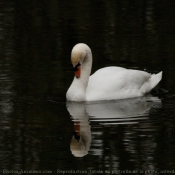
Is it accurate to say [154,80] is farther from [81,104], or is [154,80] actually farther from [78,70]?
[81,104]

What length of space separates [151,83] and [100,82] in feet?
3.95

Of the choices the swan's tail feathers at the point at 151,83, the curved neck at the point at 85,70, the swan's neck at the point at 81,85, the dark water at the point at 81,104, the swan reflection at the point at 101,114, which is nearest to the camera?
the dark water at the point at 81,104

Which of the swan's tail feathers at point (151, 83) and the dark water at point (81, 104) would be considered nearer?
the dark water at point (81, 104)

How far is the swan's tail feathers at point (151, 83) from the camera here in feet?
49.4

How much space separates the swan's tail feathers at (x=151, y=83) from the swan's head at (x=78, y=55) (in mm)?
1300

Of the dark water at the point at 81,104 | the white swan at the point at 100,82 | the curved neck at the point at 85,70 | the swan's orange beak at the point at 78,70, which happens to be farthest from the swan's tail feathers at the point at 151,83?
the swan's orange beak at the point at 78,70

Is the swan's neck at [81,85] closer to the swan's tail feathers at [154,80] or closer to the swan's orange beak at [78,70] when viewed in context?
the swan's orange beak at [78,70]

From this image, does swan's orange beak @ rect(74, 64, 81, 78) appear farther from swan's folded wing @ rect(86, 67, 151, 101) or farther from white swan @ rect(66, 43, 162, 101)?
swan's folded wing @ rect(86, 67, 151, 101)

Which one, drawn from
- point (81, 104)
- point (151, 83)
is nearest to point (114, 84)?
point (81, 104)

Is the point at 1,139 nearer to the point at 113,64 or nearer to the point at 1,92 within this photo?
the point at 1,92

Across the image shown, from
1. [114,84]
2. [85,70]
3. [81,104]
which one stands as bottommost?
[81,104]

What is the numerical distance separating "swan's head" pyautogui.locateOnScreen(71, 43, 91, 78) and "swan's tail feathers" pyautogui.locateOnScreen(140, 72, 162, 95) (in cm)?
130

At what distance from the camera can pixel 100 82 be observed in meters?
14.4

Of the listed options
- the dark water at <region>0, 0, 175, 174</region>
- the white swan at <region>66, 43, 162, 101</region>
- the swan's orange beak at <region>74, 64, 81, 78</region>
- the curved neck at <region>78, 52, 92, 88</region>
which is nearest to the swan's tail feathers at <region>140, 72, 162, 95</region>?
the white swan at <region>66, 43, 162, 101</region>
